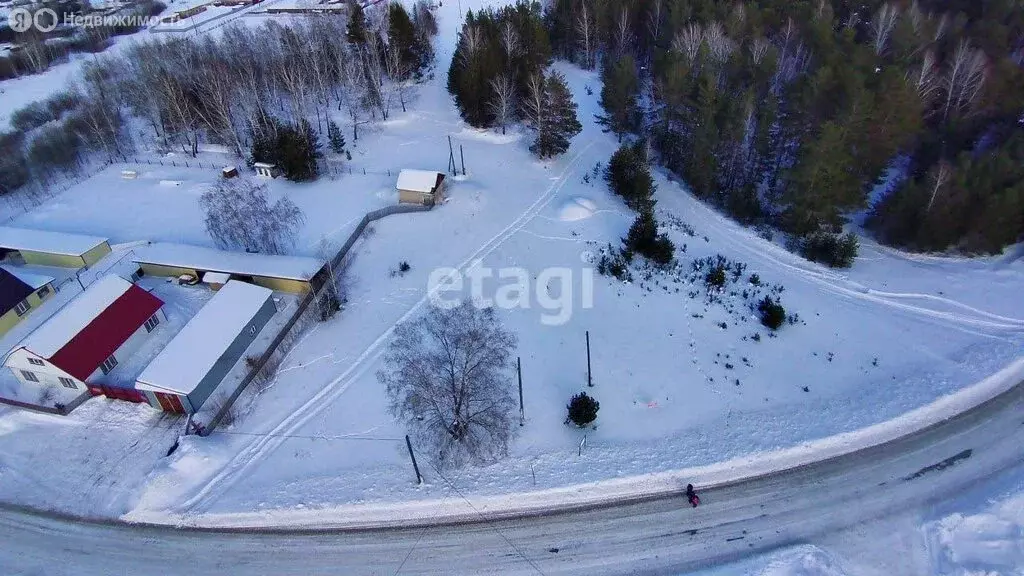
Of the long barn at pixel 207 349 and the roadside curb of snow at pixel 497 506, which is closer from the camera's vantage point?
the roadside curb of snow at pixel 497 506

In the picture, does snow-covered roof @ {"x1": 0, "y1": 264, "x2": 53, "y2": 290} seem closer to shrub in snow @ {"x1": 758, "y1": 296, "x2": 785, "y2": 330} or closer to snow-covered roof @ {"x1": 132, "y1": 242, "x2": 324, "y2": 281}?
snow-covered roof @ {"x1": 132, "y1": 242, "x2": 324, "y2": 281}

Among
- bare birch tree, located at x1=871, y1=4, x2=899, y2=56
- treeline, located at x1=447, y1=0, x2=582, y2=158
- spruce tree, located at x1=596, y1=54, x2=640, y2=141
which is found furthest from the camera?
bare birch tree, located at x1=871, y1=4, x2=899, y2=56

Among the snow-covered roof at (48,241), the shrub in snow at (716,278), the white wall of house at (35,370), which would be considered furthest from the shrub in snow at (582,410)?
the snow-covered roof at (48,241)

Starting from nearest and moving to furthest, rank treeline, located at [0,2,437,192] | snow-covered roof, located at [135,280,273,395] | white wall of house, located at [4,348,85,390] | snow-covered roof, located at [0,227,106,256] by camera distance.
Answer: snow-covered roof, located at [135,280,273,395] → white wall of house, located at [4,348,85,390] → snow-covered roof, located at [0,227,106,256] → treeline, located at [0,2,437,192]

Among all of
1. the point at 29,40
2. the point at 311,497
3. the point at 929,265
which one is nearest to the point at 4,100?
the point at 29,40

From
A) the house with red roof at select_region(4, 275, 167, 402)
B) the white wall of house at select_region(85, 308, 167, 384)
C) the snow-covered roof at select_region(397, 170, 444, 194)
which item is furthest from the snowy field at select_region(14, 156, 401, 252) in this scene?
the white wall of house at select_region(85, 308, 167, 384)

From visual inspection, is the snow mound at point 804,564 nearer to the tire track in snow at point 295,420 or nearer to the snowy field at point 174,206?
the tire track in snow at point 295,420
